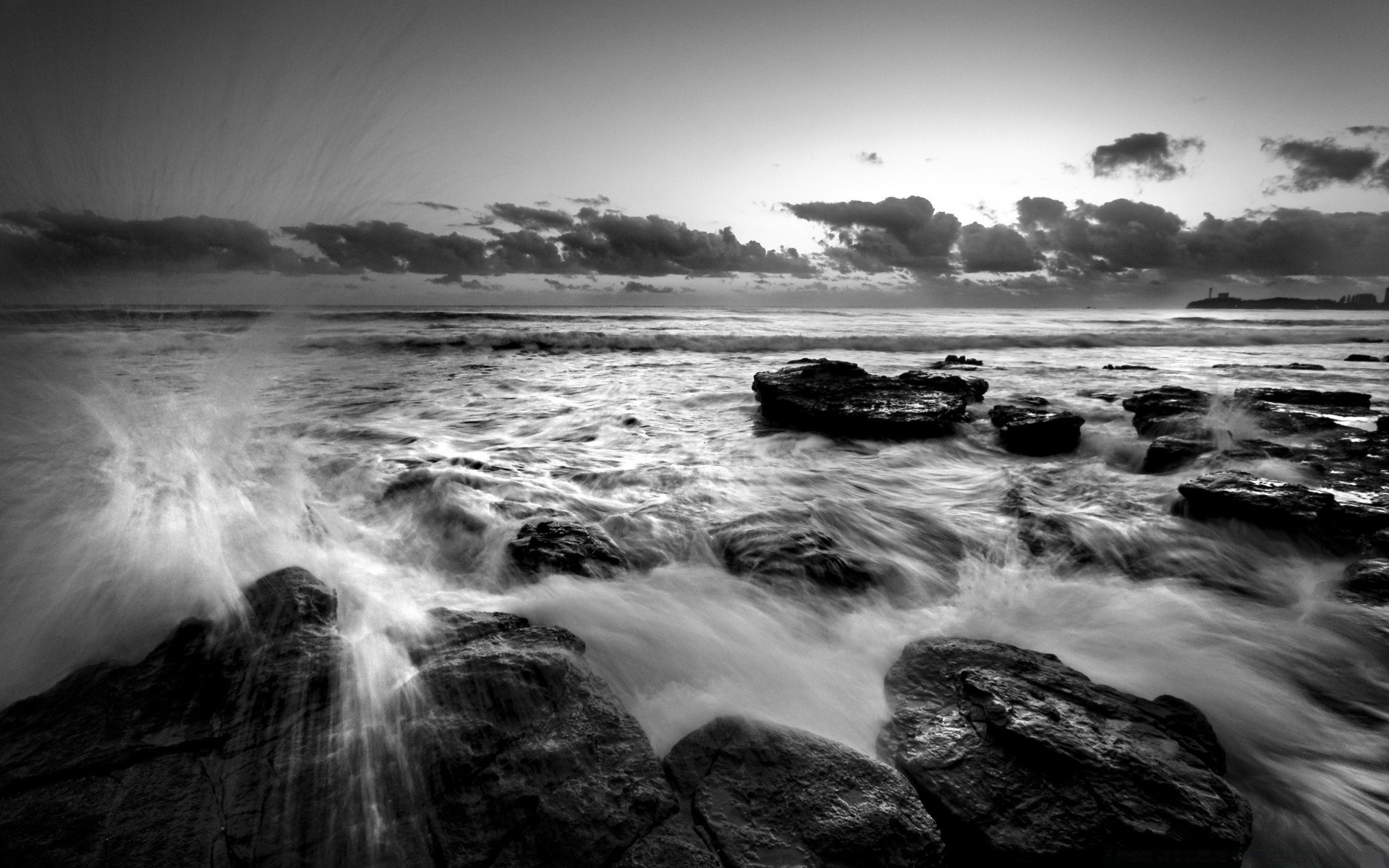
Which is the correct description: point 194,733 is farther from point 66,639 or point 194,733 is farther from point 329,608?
point 66,639

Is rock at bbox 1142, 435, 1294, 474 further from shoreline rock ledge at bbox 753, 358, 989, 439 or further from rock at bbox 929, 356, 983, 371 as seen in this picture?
rock at bbox 929, 356, 983, 371

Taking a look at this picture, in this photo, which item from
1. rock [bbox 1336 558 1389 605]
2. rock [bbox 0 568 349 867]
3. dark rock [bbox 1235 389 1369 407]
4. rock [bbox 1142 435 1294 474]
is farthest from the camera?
dark rock [bbox 1235 389 1369 407]

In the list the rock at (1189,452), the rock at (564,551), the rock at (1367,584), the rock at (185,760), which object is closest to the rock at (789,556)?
the rock at (564,551)

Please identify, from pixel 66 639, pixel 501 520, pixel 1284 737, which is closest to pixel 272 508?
pixel 501 520

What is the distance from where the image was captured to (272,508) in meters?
3.96

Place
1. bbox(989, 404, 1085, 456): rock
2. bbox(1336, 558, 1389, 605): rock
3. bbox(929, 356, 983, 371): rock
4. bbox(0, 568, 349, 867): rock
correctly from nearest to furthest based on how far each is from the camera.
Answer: bbox(0, 568, 349, 867): rock
bbox(1336, 558, 1389, 605): rock
bbox(989, 404, 1085, 456): rock
bbox(929, 356, 983, 371): rock

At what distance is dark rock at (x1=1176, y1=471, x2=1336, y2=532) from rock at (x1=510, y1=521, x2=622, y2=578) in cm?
423

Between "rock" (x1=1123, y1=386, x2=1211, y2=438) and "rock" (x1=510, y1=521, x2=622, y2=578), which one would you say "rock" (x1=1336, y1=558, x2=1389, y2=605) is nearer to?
"rock" (x1=1123, y1=386, x2=1211, y2=438)

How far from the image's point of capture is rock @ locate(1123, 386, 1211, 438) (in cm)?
655

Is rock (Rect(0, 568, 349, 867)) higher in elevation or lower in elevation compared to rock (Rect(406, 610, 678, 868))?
higher

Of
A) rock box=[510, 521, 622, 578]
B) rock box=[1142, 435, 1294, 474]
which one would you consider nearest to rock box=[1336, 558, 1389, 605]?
rock box=[1142, 435, 1294, 474]

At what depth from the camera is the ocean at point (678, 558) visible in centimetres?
236

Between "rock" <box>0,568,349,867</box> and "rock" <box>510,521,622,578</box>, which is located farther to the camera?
"rock" <box>510,521,622,578</box>

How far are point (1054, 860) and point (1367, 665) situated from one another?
2361 millimetres
